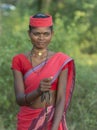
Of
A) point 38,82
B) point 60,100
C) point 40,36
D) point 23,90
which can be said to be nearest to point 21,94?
point 23,90

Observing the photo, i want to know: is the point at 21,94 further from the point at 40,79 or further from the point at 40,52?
the point at 40,52

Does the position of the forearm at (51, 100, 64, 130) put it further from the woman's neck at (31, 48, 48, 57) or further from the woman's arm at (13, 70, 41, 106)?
the woman's neck at (31, 48, 48, 57)

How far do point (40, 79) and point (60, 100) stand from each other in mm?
216

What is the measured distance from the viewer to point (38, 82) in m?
3.96

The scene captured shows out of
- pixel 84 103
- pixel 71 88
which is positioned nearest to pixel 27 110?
pixel 71 88

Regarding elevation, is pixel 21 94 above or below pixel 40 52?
below

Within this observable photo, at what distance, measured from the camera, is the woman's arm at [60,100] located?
13.0ft

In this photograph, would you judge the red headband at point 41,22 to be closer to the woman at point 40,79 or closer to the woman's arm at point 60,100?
the woman at point 40,79

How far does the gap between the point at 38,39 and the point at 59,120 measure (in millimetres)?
587

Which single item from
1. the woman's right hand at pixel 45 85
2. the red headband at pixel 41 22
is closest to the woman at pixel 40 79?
the red headband at pixel 41 22

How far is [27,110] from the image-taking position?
13.3 ft

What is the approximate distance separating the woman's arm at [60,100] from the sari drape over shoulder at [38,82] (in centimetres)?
4

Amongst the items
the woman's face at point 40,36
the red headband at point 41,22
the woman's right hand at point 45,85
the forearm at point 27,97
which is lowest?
the forearm at point 27,97

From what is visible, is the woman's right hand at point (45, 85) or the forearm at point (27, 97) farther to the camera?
the forearm at point (27, 97)
